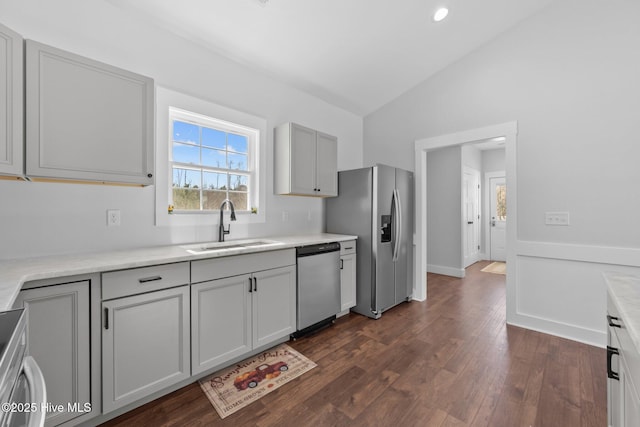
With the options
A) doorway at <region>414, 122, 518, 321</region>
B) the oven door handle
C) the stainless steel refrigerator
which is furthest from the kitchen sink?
doorway at <region>414, 122, 518, 321</region>

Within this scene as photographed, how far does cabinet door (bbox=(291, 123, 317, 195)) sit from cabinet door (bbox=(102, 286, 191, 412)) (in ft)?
5.31

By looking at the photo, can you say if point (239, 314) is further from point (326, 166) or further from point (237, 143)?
point (326, 166)

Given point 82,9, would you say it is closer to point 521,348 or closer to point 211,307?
point 211,307

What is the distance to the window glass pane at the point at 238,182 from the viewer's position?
2.89m

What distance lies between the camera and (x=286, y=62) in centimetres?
295

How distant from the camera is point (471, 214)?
19.4ft

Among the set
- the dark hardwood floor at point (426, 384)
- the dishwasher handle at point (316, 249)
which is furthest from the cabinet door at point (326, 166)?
the dark hardwood floor at point (426, 384)

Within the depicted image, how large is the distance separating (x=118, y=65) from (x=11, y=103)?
868 millimetres

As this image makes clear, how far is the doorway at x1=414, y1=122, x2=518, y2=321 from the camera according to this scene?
300cm

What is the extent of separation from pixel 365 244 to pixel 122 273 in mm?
2329

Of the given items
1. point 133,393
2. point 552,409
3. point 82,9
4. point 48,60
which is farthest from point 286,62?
point 552,409

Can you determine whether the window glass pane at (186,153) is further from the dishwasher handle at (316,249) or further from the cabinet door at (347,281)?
the cabinet door at (347,281)

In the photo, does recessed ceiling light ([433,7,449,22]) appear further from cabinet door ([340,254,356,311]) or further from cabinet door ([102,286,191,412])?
cabinet door ([102,286,191,412])

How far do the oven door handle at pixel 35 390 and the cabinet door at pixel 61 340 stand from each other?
68 centimetres
